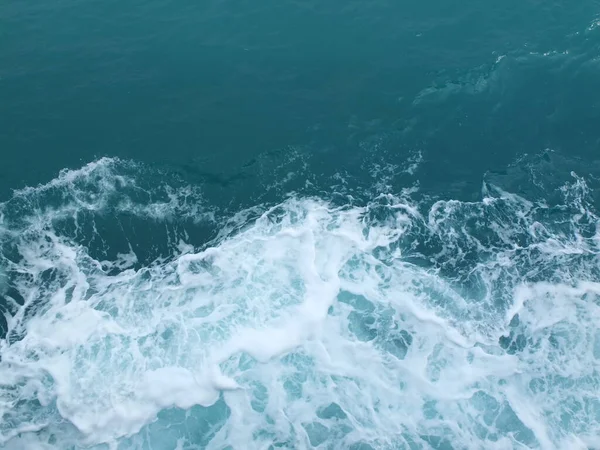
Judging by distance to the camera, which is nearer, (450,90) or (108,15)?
(450,90)

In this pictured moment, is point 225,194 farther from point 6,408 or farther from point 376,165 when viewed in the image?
point 6,408

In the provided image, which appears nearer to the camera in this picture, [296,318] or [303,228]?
[296,318]

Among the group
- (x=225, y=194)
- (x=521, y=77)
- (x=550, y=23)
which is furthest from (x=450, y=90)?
(x=225, y=194)

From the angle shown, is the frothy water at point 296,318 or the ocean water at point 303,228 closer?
the frothy water at point 296,318

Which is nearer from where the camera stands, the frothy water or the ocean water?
the frothy water
